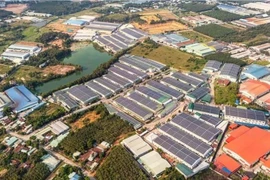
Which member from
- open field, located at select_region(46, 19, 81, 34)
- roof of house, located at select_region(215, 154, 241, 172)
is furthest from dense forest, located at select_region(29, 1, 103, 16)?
roof of house, located at select_region(215, 154, 241, 172)

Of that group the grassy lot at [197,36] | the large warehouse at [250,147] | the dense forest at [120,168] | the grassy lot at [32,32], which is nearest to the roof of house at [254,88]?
the large warehouse at [250,147]

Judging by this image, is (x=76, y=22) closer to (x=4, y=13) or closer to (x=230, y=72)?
(x=4, y=13)

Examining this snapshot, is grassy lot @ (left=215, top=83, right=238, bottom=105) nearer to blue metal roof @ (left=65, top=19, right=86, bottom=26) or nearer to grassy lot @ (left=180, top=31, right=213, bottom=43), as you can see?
grassy lot @ (left=180, top=31, right=213, bottom=43)

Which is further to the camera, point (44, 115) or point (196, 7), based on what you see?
point (196, 7)

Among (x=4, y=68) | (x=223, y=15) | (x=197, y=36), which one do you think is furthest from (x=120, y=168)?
(x=223, y=15)

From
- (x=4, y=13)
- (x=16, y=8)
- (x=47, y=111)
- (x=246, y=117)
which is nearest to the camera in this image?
(x=246, y=117)

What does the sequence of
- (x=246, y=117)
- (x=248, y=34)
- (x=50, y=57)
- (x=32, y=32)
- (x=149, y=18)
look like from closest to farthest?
(x=246, y=117) → (x=50, y=57) → (x=248, y=34) → (x=32, y=32) → (x=149, y=18)

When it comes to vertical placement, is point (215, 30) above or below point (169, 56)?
above
